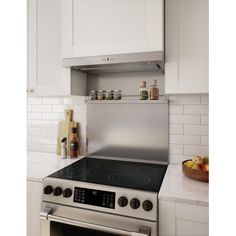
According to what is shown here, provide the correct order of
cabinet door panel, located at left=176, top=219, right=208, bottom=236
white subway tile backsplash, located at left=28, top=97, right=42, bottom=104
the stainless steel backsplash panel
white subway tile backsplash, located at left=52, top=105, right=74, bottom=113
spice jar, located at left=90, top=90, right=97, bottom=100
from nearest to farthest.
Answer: cabinet door panel, located at left=176, top=219, right=208, bottom=236
the stainless steel backsplash panel
spice jar, located at left=90, top=90, right=97, bottom=100
white subway tile backsplash, located at left=52, top=105, right=74, bottom=113
white subway tile backsplash, located at left=28, top=97, right=42, bottom=104

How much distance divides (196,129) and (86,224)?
1047 mm

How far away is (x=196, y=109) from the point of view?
5.17 ft

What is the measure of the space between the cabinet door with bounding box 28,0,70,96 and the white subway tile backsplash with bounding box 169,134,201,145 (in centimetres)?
92

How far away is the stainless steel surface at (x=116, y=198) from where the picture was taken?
1.09 m

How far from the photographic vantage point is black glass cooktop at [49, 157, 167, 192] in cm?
124

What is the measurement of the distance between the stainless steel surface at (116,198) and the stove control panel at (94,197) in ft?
0.06

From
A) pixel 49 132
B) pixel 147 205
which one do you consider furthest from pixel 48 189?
pixel 49 132

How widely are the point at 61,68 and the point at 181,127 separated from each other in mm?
1073

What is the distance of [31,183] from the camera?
136cm

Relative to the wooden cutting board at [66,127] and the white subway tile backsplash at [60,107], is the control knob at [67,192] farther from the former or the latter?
the white subway tile backsplash at [60,107]

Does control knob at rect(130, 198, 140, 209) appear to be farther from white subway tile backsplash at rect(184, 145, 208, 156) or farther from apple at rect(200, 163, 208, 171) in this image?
white subway tile backsplash at rect(184, 145, 208, 156)

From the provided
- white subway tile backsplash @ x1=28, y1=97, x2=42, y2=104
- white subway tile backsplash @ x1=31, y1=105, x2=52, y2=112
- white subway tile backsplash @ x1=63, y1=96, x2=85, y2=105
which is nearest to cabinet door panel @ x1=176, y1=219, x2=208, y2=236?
white subway tile backsplash @ x1=63, y1=96, x2=85, y2=105

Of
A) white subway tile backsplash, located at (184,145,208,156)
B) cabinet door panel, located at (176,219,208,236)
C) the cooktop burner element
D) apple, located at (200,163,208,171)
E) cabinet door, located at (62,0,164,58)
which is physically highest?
cabinet door, located at (62,0,164,58)
